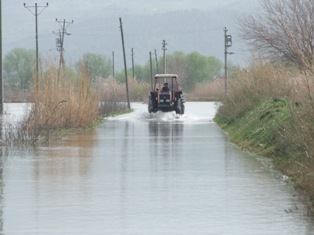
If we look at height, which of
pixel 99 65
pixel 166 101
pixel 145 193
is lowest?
pixel 145 193

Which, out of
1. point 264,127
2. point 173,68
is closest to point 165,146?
point 264,127

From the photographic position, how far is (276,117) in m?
28.3

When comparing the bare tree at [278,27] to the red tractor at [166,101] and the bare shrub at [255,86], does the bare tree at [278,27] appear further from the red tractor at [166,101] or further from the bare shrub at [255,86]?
the red tractor at [166,101]

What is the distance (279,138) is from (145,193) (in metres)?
7.45

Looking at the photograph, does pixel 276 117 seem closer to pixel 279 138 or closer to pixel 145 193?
pixel 279 138

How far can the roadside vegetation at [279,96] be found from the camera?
18.5 m

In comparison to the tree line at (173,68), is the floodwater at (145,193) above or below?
below

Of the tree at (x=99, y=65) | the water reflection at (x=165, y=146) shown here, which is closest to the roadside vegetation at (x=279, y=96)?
the water reflection at (x=165, y=146)

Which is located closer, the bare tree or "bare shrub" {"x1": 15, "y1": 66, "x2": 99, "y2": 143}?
"bare shrub" {"x1": 15, "y1": 66, "x2": 99, "y2": 143}

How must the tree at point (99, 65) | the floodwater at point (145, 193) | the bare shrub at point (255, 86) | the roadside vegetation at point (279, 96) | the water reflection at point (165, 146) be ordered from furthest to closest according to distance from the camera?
the tree at point (99, 65), the bare shrub at point (255, 86), the water reflection at point (165, 146), the roadside vegetation at point (279, 96), the floodwater at point (145, 193)

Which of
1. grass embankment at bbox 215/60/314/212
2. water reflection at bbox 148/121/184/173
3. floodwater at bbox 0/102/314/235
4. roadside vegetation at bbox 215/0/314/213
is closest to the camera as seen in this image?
floodwater at bbox 0/102/314/235

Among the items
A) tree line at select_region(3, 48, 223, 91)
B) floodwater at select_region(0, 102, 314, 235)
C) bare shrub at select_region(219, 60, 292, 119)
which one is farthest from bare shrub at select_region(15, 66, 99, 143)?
tree line at select_region(3, 48, 223, 91)

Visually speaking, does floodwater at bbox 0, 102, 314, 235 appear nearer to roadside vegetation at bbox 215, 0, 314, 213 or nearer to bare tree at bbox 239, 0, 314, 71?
roadside vegetation at bbox 215, 0, 314, 213

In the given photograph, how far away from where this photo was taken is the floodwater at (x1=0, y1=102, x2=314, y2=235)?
13.5 meters
